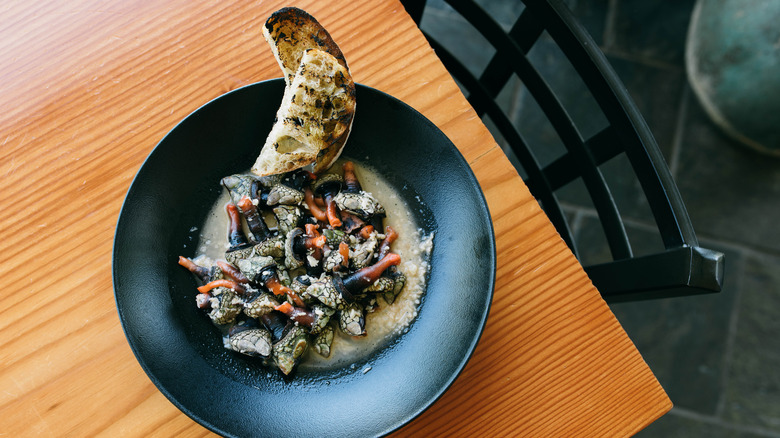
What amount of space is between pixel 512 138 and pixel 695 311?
2.53ft

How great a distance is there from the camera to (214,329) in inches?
23.3

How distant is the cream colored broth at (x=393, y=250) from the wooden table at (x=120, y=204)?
11cm

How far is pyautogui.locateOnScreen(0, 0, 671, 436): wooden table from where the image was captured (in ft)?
2.03

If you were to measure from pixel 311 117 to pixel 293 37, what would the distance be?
94 millimetres

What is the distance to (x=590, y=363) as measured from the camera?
0.65 m

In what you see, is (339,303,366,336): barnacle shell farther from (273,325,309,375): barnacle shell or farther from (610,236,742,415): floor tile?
(610,236,742,415): floor tile

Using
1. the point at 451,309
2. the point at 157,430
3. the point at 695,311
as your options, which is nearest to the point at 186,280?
the point at 157,430

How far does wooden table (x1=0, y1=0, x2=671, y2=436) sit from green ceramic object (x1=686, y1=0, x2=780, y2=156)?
2.55 ft

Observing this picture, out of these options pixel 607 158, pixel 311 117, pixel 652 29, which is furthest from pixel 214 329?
pixel 652 29

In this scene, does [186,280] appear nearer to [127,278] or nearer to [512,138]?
[127,278]

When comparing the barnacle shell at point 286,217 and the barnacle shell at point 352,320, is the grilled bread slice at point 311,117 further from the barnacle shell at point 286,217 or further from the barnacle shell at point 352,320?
the barnacle shell at point 352,320

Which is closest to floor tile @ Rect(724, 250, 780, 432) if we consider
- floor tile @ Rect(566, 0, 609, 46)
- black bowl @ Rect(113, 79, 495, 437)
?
floor tile @ Rect(566, 0, 609, 46)

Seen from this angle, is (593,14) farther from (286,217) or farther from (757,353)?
(286,217)

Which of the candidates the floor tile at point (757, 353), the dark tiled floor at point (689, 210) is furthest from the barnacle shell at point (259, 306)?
the floor tile at point (757, 353)
